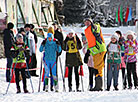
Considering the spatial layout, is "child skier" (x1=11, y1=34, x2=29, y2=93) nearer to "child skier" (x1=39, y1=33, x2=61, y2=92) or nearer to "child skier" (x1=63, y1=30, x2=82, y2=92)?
"child skier" (x1=39, y1=33, x2=61, y2=92)

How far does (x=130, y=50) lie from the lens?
7715 millimetres

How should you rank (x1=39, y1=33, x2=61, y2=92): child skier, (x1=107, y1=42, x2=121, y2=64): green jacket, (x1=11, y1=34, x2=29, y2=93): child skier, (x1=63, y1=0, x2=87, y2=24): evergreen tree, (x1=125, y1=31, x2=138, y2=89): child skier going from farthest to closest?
(x1=63, y1=0, x2=87, y2=24): evergreen tree → (x1=125, y1=31, x2=138, y2=89): child skier → (x1=107, y1=42, x2=121, y2=64): green jacket → (x1=39, y1=33, x2=61, y2=92): child skier → (x1=11, y1=34, x2=29, y2=93): child skier

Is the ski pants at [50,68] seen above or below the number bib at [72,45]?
below

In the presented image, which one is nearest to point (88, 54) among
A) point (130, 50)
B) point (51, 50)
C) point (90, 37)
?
point (90, 37)

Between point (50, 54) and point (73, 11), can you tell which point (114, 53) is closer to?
point (50, 54)

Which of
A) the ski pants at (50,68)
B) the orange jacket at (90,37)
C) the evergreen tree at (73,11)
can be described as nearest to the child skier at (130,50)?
the orange jacket at (90,37)

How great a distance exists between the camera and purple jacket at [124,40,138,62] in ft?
25.2

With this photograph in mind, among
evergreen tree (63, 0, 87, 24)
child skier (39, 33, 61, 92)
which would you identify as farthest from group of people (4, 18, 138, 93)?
evergreen tree (63, 0, 87, 24)

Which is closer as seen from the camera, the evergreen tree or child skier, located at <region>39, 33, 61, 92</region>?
child skier, located at <region>39, 33, 61, 92</region>

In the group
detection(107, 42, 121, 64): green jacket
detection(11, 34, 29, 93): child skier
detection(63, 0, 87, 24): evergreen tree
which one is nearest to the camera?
detection(11, 34, 29, 93): child skier

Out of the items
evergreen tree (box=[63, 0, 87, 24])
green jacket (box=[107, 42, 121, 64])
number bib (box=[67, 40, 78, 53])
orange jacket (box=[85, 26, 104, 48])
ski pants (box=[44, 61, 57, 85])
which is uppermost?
evergreen tree (box=[63, 0, 87, 24])

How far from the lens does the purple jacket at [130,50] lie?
25.2 ft

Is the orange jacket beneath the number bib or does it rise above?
above

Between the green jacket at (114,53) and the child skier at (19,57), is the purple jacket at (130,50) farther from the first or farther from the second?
the child skier at (19,57)
